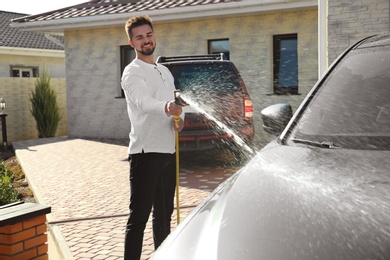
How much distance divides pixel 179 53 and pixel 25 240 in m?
12.5

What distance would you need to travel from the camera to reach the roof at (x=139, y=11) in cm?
1409

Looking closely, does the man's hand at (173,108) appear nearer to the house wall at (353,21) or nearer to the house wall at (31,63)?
the house wall at (353,21)

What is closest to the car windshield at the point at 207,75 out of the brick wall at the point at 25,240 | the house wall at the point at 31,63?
the brick wall at the point at 25,240

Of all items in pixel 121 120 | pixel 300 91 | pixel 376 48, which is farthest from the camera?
pixel 121 120

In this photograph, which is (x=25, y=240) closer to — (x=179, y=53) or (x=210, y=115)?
(x=210, y=115)

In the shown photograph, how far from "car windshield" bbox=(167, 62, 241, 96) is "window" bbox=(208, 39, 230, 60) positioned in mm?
6211

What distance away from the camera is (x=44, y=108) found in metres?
18.9

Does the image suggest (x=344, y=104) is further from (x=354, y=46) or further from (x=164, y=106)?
(x=164, y=106)

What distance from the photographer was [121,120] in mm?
17594

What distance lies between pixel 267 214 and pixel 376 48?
1.66 metres

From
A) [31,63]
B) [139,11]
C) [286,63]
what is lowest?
[286,63]

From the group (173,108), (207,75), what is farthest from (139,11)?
(173,108)

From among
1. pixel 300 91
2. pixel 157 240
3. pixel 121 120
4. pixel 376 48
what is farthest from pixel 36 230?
pixel 121 120

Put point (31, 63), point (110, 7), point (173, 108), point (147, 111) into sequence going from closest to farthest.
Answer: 1. point (173, 108)
2. point (147, 111)
3. point (110, 7)
4. point (31, 63)
